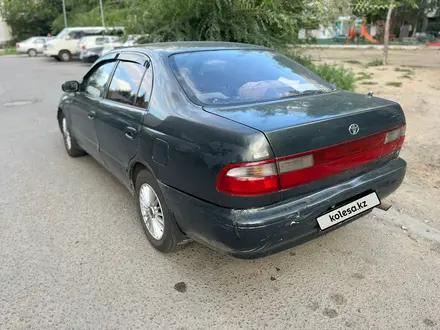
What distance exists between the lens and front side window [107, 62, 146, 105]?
10.8 feet

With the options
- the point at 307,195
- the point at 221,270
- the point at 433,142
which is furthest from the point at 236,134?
the point at 433,142

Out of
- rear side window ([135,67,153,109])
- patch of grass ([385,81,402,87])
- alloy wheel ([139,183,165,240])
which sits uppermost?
rear side window ([135,67,153,109])

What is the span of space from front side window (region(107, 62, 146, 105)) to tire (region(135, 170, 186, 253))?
2.37 feet

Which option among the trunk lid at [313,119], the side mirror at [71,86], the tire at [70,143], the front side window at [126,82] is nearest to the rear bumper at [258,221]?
the trunk lid at [313,119]

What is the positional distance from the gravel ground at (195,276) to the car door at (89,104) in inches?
27.1

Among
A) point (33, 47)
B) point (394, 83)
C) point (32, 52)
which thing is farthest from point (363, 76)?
point (32, 52)

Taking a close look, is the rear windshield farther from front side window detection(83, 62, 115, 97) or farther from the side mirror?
the side mirror

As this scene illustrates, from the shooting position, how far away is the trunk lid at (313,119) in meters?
2.25

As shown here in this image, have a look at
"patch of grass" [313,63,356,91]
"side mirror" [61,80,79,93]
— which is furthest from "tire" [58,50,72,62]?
"side mirror" [61,80,79,93]

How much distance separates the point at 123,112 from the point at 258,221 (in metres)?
1.69

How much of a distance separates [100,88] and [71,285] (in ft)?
7.03

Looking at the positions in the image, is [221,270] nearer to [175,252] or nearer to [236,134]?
[175,252]

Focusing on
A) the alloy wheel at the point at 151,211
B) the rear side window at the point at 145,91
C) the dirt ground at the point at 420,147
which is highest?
the rear side window at the point at 145,91

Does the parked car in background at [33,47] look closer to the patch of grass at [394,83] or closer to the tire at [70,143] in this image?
the patch of grass at [394,83]
